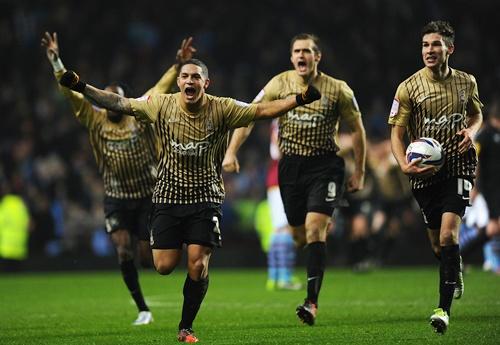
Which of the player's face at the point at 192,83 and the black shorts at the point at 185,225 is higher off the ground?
the player's face at the point at 192,83

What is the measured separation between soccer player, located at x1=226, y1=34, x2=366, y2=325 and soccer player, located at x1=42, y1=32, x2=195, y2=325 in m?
0.90

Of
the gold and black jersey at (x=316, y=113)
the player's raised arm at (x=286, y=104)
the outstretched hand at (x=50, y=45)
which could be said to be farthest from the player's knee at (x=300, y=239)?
the outstretched hand at (x=50, y=45)

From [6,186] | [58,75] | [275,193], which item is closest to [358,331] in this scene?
[58,75]

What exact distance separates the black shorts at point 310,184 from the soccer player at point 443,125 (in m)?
1.31

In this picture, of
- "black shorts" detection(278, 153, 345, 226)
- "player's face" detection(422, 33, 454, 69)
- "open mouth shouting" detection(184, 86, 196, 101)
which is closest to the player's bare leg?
"black shorts" detection(278, 153, 345, 226)

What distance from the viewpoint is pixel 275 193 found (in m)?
16.2

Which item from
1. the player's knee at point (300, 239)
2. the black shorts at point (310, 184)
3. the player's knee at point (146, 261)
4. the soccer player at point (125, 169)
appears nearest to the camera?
the black shorts at point (310, 184)

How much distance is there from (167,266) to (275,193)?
7.32m

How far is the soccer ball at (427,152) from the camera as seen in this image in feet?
29.0

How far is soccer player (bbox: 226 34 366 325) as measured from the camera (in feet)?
34.5

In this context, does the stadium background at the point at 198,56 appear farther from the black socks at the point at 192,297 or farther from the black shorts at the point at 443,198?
the black socks at the point at 192,297

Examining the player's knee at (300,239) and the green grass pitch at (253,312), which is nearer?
the green grass pitch at (253,312)

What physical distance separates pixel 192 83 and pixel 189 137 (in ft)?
1.46

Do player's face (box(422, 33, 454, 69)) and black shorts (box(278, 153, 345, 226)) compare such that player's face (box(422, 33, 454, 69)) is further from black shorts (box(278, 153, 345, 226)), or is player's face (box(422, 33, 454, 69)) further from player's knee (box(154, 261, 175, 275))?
player's knee (box(154, 261, 175, 275))
